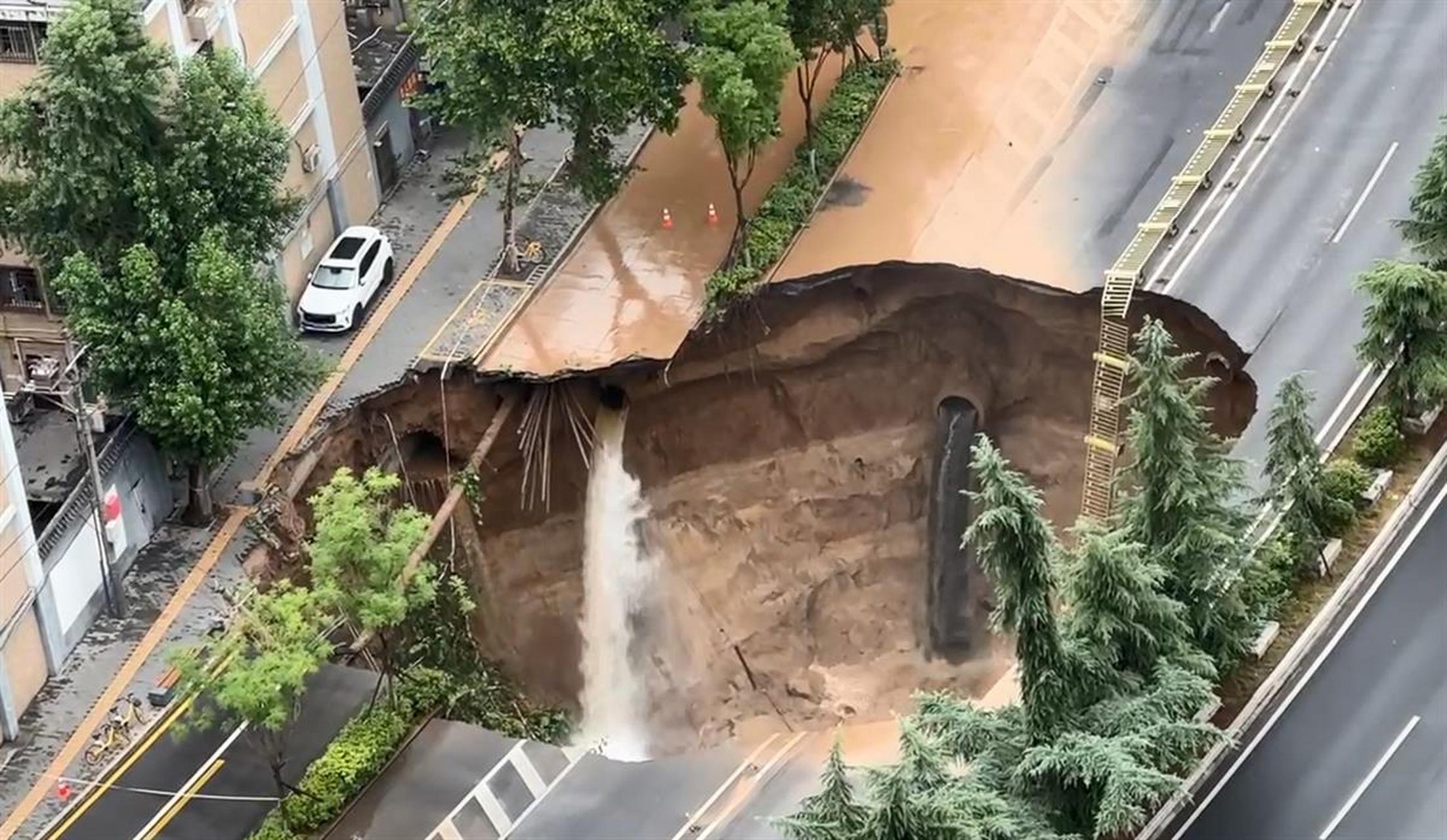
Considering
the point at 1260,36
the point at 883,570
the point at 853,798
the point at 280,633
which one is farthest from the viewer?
the point at 1260,36

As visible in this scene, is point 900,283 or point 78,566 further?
point 900,283

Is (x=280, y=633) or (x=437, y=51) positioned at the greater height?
(x=437, y=51)

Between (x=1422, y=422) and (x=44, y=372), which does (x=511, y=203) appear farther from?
(x=1422, y=422)

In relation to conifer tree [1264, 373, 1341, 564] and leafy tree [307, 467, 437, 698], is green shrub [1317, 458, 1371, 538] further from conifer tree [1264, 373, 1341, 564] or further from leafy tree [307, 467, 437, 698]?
leafy tree [307, 467, 437, 698]

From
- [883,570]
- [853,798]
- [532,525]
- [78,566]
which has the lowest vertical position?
[78,566]

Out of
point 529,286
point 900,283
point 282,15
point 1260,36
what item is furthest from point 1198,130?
point 282,15

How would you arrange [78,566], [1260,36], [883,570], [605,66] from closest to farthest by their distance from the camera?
[78,566]
[605,66]
[883,570]
[1260,36]

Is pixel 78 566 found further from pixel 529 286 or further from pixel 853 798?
pixel 853 798

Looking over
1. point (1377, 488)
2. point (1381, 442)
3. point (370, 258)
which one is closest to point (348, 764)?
point (370, 258)
